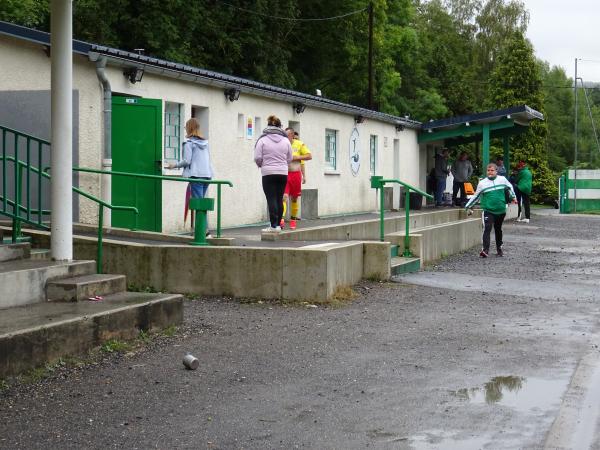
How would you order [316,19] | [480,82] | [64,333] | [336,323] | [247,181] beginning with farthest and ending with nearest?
[480,82] < [316,19] < [247,181] < [336,323] < [64,333]

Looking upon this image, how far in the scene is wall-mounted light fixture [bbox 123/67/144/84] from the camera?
→ 1698 centimetres

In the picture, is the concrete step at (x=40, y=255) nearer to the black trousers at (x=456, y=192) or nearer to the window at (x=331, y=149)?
the window at (x=331, y=149)

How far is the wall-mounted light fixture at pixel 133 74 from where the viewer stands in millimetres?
16984

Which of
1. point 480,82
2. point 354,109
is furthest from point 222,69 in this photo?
point 480,82

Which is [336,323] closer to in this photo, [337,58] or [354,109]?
[354,109]

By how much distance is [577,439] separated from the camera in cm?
618

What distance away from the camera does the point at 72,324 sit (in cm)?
826

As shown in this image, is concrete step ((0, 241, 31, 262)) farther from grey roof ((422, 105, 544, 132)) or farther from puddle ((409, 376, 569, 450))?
grey roof ((422, 105, 544, 132))

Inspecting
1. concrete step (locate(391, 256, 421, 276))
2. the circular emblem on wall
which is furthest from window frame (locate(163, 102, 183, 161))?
the circular emblem on wall

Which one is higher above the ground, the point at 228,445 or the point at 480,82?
the point at 480,82

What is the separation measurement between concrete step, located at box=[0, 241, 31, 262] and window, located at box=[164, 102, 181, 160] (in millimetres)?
8109

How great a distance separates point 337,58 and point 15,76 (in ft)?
125

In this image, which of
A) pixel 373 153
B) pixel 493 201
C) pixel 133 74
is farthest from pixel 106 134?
pixel 373 153

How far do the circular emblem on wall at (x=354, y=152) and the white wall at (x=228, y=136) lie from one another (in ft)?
0.96
